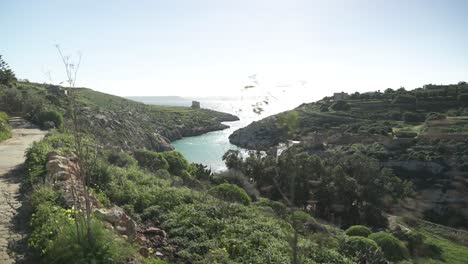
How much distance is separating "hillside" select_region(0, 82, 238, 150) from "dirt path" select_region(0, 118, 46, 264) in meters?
1.98

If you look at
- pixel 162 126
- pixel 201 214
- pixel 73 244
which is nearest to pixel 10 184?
pixel 201 214

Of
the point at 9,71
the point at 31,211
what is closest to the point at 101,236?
the point at 31,211

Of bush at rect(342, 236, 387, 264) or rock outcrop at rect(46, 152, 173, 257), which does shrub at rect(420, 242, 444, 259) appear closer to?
bush at rect(342, 236, 387, 264)

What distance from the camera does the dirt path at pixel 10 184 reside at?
5.41 metres

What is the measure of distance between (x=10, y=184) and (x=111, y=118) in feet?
134

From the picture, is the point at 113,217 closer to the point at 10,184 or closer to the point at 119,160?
the point at 10,184

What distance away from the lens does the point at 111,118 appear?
156ft

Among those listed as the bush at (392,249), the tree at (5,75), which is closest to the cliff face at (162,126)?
the tree at (5,75)

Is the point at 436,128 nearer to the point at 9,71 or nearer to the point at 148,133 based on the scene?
the point at 9,71

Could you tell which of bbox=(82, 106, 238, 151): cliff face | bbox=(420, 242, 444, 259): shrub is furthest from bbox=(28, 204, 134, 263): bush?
bbox=(82, 106, 238, 151): cliff face

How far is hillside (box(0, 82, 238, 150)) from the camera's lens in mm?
20066

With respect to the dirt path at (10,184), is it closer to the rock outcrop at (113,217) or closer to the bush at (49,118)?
the rock outcrop at (113,217)

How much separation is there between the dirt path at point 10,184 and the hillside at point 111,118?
1.98 metres

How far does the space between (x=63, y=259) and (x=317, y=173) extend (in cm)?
1932
